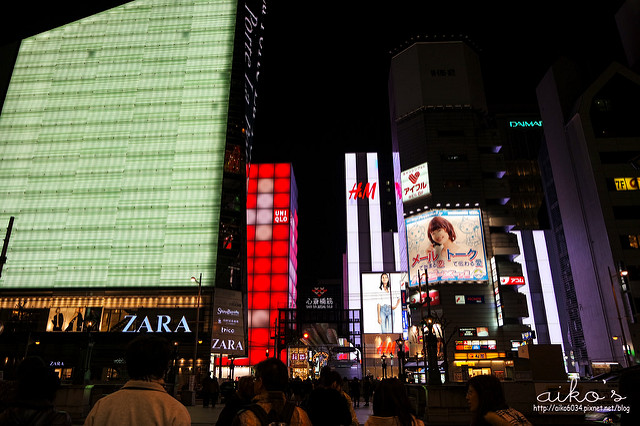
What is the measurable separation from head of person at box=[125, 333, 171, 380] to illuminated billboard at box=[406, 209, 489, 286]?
63807mm

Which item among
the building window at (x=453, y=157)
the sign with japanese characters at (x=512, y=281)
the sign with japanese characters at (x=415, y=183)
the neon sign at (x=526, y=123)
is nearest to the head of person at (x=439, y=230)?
the sign with japanese characters at (x=415, y=183)

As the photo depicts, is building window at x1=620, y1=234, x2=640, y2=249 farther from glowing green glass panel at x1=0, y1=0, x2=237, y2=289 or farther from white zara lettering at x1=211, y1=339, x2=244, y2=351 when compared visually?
glowing green glass panel at x1=0, y1=0, x2=237, y2=289

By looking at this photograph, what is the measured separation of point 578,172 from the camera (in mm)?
70500

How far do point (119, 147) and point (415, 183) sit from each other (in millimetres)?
47853

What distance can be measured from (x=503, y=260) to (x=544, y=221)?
35.4 metres

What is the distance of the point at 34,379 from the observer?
13.0 ft

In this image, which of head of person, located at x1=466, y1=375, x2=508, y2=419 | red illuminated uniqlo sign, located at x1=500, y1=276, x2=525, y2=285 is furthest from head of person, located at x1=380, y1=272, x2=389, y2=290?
head of person, located at x1=466, y1=375, x2=508, y2=419

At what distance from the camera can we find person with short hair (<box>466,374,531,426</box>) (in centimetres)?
463

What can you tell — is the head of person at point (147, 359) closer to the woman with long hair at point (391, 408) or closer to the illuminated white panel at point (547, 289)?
the woman with long hair at point (391, 408)

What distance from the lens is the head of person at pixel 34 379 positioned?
392cm

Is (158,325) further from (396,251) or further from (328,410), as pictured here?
(328,410)

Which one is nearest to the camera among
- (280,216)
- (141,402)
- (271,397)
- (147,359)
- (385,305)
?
(141,402)

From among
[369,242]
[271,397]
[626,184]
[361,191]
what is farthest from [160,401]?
[361,191]

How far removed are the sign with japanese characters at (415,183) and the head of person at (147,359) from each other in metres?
69.7
